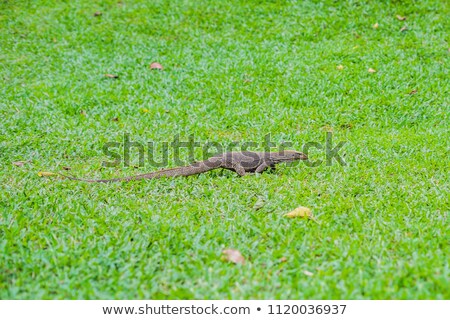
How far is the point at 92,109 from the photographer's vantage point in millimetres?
7016

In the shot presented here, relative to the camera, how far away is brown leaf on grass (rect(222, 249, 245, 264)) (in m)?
3.22

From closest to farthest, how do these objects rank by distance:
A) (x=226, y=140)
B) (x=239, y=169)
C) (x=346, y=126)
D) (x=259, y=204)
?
(x=259, y=204)
(x=239, y=169)
(x=226, y=140)
(x=346, y=126)

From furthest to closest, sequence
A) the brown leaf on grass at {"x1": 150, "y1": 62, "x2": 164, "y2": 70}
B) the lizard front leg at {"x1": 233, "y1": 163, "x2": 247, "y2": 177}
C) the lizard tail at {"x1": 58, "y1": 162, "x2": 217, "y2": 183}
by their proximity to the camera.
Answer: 1. the brown leaf on grass at {"x1": 150, "y1": 62, "x2": 164, "y2": 70}
2. the lizard front leg at {"x1": 233, "y1": 163, "x2": 247, "y2": 177}
3. the lizard tail at {"x1": 58, "y1": 162, "x2": 217, "y2": 183}

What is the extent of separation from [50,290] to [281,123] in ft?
13.9

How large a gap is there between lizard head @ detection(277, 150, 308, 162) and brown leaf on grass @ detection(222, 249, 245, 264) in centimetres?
215

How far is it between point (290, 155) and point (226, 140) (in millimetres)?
1041

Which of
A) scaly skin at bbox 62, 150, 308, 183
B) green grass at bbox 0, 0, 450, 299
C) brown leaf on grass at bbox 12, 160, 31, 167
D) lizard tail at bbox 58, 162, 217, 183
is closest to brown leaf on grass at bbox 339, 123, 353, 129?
green grass at bbox 0, 0, 450, 299

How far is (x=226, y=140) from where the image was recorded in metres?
6.05

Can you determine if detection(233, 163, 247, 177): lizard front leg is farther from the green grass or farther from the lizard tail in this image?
the lizard tail

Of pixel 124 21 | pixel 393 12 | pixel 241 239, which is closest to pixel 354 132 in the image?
pixel 241 239

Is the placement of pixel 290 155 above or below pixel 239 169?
above

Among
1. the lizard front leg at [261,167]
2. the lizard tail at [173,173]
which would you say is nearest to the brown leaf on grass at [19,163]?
the lizard tail at [173,173]

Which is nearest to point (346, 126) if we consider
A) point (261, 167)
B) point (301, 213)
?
point (261, 167)

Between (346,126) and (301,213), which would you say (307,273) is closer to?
(301,213)
